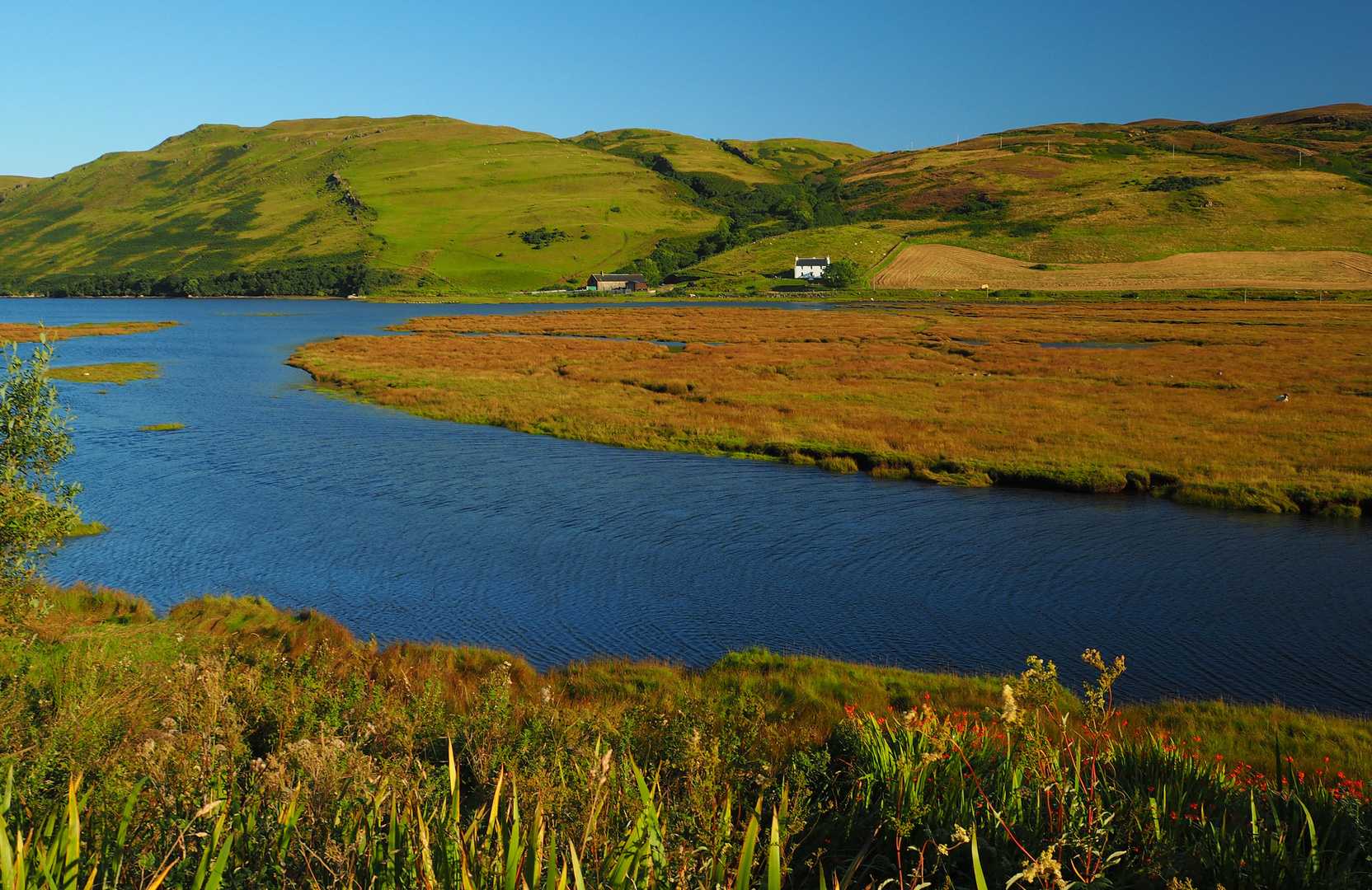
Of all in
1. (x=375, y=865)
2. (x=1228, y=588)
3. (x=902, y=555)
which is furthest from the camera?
(x=902, y=555)

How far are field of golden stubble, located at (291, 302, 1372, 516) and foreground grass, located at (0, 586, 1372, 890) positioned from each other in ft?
67.5

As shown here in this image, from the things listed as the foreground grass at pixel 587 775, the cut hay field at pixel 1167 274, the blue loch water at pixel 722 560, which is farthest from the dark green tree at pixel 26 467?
the cut hay field at pixel 1167 274

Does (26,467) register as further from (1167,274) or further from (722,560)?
(1167,274)

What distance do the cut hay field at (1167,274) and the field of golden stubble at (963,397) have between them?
213 ft

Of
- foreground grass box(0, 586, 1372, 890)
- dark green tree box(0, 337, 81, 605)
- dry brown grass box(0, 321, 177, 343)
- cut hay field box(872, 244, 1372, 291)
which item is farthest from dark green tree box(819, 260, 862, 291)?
foreground grass box(0, 586, 1372, 890)

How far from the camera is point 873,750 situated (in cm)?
821

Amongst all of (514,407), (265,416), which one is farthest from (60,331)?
(514,407)

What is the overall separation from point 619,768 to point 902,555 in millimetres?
17719

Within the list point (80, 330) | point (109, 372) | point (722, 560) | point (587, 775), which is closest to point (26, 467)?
point (587, 775)

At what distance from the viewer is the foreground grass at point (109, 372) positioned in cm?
6162

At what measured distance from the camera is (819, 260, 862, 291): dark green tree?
622 ft

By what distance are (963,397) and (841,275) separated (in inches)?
5854

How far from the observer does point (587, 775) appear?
7.65 m

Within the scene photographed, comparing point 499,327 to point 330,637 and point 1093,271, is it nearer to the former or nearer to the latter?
point 330,637
